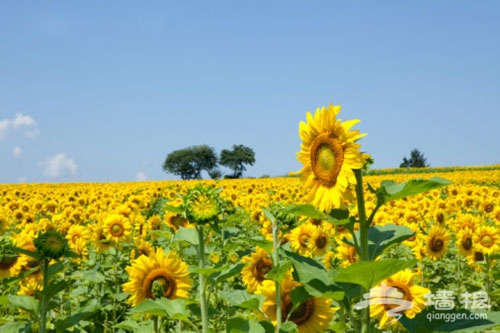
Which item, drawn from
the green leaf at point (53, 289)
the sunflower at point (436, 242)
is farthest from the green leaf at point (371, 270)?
the sunflower at point (436, 242)

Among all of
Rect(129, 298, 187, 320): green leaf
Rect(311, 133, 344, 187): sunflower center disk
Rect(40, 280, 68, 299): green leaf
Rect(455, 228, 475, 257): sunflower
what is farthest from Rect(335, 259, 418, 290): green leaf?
Rect(455, 228, 475, 257): sunflower

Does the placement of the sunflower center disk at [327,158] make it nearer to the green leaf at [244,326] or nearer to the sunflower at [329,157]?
the sunflower at [329,157]

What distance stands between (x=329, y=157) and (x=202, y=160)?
314 feet

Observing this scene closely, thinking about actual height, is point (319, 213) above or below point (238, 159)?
below

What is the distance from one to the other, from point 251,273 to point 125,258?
4071 millimetres

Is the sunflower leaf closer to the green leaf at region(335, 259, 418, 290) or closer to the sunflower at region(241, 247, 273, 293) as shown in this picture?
the green leaf at region(335, 259, 418, 290)

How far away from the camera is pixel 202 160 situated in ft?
319

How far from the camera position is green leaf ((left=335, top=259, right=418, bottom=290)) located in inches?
68.9

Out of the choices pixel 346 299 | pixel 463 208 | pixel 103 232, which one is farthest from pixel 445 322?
pixel 463 208

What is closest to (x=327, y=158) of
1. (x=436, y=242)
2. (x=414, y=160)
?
(x=436, y=242)

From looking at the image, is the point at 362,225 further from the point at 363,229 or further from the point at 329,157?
the point at 329,157

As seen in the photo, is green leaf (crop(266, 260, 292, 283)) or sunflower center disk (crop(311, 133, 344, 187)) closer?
sunflower center disk (crop(311, 133, 344, 187))

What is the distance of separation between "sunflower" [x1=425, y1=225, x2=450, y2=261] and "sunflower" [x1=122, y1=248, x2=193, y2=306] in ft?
15.0

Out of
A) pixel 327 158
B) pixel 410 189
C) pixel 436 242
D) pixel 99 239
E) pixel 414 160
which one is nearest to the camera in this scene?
pixel 410 189
